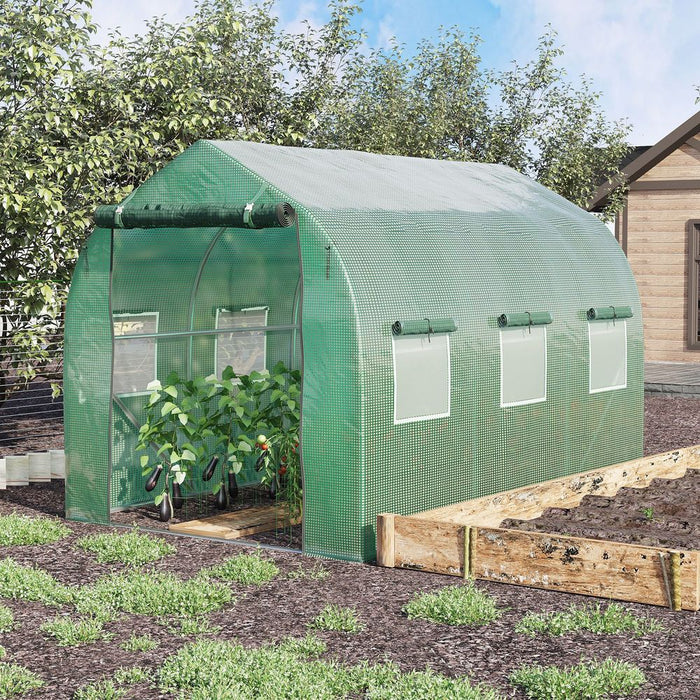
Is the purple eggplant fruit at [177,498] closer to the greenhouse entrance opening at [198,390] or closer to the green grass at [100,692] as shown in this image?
the greenhouse entrance opening at [198,390]

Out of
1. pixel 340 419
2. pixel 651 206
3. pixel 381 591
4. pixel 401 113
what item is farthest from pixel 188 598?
pixel 651 206

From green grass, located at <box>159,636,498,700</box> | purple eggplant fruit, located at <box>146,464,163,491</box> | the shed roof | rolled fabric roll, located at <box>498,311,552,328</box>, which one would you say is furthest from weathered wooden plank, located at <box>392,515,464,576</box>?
the shed roof

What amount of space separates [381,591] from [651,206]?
15.9 meters

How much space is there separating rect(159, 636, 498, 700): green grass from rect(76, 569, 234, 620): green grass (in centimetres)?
84

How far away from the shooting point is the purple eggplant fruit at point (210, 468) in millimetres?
9945

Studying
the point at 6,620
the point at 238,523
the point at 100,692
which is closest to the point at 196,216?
the point at 238,523

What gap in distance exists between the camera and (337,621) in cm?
665

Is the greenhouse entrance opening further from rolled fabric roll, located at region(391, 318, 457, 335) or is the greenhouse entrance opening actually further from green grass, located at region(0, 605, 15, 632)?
green grass, located at region(0, 605, 15, 632)

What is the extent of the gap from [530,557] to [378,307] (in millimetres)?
2016

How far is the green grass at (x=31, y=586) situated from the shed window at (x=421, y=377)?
252 cm

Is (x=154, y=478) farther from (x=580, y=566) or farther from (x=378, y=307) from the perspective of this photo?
(x=580, y=566)

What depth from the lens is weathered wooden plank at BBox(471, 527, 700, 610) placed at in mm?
6969

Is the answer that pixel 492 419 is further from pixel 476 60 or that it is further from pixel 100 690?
pixel 476 60

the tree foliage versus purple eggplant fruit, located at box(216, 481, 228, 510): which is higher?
the tree foliage
